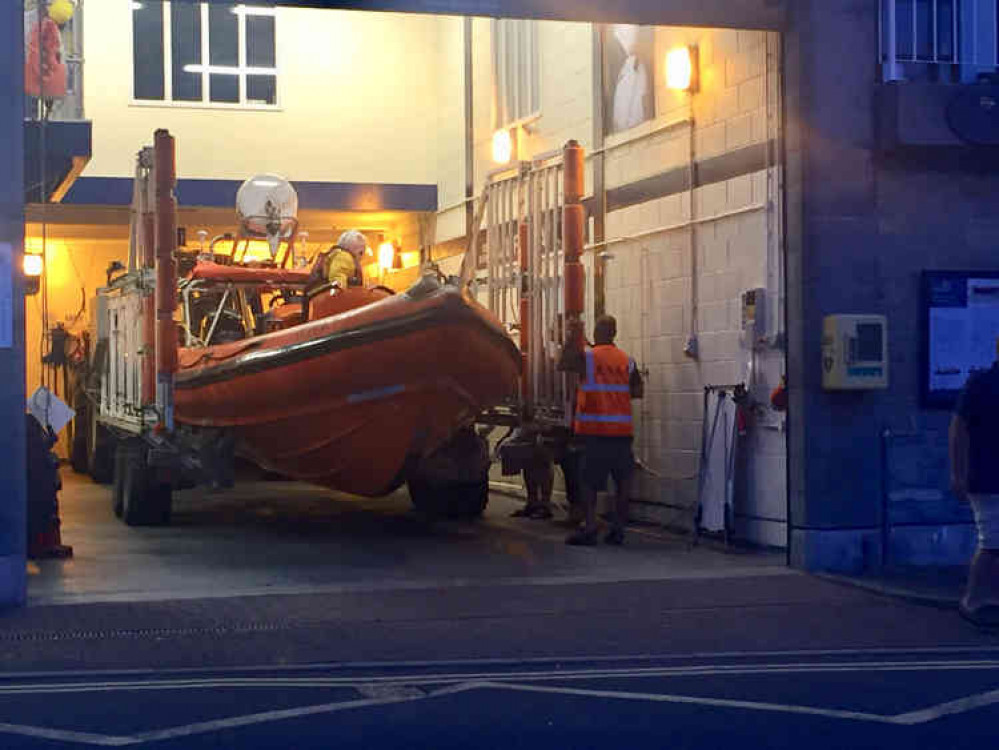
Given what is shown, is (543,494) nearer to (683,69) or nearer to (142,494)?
(142,494)

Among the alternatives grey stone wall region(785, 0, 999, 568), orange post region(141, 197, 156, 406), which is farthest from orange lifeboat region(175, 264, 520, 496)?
grey stone wall region(785, 0, 999, 568)

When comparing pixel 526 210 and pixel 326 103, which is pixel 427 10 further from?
pixel 326 103

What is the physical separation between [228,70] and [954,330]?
1113cm

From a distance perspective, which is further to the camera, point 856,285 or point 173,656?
point 856,285

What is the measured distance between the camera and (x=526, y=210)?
1374 centimetres

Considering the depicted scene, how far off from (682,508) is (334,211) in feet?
26.8

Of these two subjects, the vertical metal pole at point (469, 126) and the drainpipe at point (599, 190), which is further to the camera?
the vertical metal pole at point (469, 126)

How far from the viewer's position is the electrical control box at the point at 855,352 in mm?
10594

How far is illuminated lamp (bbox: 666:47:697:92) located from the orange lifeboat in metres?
2.70

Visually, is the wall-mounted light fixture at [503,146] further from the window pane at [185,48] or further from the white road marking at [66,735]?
the white road marking at [66,735]

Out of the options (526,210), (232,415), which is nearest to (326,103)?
(526,210)

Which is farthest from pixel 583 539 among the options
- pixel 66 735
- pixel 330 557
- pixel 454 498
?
pixel 66 735

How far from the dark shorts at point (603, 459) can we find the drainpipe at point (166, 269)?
10.7ft

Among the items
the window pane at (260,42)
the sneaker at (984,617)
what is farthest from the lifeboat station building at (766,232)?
the window pane at (260,42)
